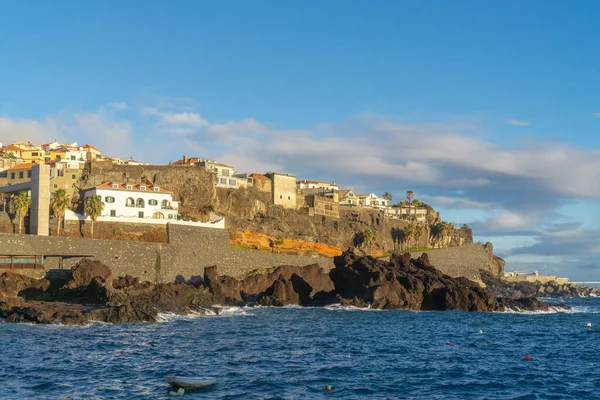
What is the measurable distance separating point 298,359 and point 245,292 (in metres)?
43.7

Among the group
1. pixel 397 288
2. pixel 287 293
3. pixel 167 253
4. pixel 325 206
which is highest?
pixel 325 206

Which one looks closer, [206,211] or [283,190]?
[206,211]

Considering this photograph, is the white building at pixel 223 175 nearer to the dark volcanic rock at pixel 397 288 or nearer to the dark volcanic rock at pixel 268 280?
the dark volcanic rock at pixel 268 280

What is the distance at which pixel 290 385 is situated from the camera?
1298 inches

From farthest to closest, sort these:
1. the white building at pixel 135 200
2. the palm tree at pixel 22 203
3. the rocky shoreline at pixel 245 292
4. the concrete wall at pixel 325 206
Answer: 1. the concrete wall at pixel 325 206
2. the white building at pixel 135 200
3. the palm tree at pixel 22 203
4. the rocky shoreline at pixel 245 292

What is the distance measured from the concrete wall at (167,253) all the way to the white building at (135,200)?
879 centimetres

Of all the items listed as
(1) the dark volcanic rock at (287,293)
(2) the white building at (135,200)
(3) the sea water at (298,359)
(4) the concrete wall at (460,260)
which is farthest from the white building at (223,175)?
(3) the sea water at (298,359)

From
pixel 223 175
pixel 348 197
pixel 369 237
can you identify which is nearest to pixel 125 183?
pixel 223 175

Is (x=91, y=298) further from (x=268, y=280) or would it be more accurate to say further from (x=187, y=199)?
(x=187, y=199)

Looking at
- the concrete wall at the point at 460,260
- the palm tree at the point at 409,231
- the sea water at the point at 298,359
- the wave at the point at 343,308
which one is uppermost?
the palm tree at the point at 409,231

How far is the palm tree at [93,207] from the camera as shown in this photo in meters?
83.8

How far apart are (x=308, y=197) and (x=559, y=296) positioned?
74382mm

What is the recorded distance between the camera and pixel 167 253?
3206 inches

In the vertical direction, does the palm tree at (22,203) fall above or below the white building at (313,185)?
below
